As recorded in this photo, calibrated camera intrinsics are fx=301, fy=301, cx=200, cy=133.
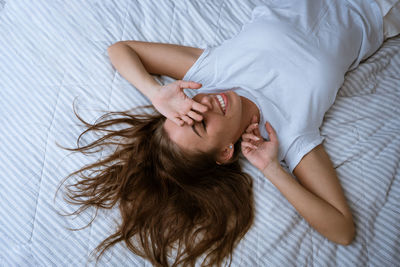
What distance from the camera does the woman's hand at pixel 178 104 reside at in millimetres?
992

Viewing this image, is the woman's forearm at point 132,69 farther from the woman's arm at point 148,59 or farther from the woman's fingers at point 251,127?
the woman's fingers at point 251,127

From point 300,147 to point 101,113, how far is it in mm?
792

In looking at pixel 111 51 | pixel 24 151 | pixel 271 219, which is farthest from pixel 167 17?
pixel 271 219

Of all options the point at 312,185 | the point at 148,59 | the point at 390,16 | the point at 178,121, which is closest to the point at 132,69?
the point at 148,59

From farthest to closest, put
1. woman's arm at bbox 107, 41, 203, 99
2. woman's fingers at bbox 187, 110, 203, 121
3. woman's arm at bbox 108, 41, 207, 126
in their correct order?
woman's arm at bbox 107, 41, 203, 99 < woman's arm at bbox 108, 41, 207, 126 < woman's fingers at bbox 187, 110, 203, 121

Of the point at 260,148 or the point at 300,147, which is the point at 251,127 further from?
the point at 300,147

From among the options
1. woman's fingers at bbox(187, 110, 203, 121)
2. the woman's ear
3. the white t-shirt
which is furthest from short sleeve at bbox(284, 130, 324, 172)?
woman's fingers at bbox(187, 110, 203, 121)

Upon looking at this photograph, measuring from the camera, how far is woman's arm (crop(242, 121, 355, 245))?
1.04 meters

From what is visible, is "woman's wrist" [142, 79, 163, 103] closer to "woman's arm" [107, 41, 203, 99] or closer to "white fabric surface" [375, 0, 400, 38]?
"woman's arm" [107, 41, 203, 99]

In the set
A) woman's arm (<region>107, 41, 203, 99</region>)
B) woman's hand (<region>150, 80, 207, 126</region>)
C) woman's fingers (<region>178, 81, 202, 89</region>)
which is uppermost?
woman's arm (<region>107, 41, 203, 99</region>)

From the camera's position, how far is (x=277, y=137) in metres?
1.17

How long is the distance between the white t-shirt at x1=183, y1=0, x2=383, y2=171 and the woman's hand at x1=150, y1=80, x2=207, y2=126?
0.16 meters

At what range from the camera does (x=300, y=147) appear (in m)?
1.13

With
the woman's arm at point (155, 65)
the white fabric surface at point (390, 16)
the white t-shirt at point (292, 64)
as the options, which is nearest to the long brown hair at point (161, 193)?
the woman's arm at point (155, 65)
